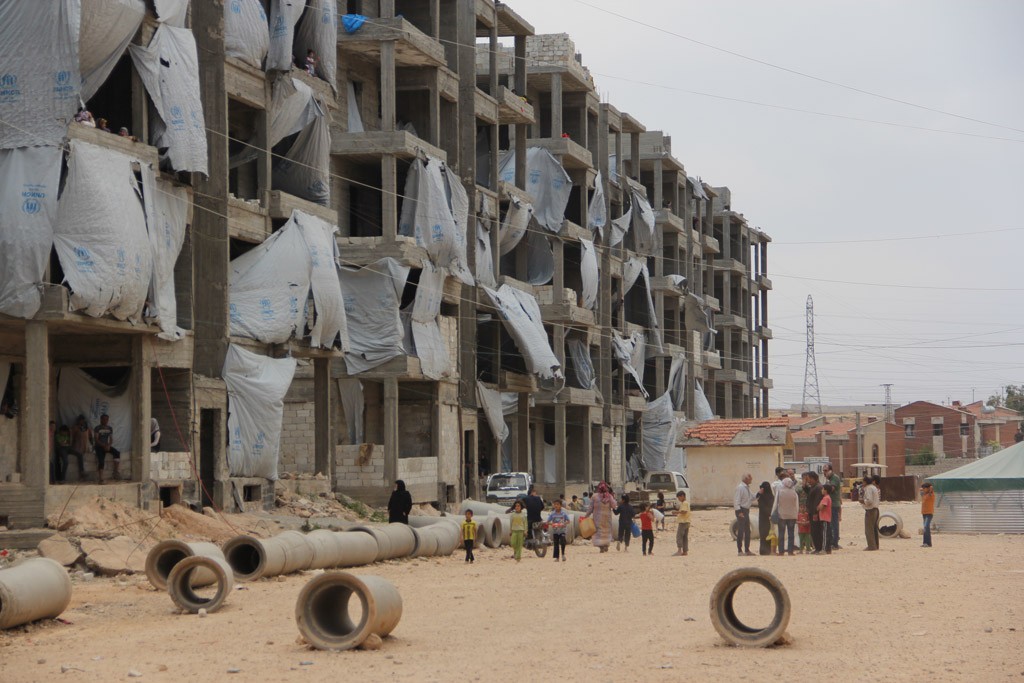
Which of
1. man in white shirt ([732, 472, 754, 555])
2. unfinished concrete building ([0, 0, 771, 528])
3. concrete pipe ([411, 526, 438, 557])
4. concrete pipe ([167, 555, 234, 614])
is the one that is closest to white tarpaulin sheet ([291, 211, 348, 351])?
unfinished concrete building ([0, 0, 771, 528])

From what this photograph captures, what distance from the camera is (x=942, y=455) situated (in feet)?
364

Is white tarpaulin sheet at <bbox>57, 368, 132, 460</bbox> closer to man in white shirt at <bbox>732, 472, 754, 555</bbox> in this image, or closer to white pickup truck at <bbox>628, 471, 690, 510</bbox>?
man in white shirt at <bbox>732, 472, 754, 555</bbox>

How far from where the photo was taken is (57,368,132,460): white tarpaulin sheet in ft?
99.2

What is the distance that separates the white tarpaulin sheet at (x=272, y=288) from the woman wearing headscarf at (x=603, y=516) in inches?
343

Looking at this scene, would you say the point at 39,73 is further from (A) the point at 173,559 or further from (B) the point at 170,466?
(A) the point at 173,559

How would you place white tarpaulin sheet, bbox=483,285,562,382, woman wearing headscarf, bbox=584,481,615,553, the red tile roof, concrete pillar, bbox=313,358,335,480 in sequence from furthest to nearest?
the red tile roof → white tarpaulin sheet, bbox=483,285,562,382 → concrete pillar, bbox=313,358,335,480 → woman wearing headscarf, bbox=584,481,615,553

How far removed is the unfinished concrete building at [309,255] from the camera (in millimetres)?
26703

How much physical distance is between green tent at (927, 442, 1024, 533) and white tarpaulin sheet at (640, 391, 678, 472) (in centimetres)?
3194

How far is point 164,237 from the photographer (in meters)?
30.1

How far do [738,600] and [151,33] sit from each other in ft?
59.1

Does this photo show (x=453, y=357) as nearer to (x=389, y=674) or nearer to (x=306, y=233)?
(x=306, y=233)

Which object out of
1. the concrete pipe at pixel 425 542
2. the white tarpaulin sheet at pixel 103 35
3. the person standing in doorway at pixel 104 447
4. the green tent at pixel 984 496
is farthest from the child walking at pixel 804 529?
the white tarpaulin sheet at pixel 103 35

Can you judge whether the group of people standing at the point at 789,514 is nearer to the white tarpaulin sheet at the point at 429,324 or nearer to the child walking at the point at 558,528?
the child walking at the point at 558,528

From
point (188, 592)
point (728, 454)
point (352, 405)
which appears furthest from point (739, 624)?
point (728, 454)
